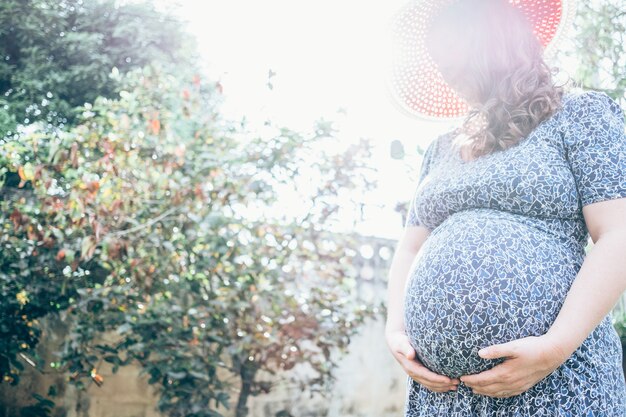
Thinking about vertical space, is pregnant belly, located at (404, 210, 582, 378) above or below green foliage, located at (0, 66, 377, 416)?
above

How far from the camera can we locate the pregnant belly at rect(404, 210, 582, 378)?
1.13 m

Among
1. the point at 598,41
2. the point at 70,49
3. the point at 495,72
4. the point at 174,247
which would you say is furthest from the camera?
the point at 70,49

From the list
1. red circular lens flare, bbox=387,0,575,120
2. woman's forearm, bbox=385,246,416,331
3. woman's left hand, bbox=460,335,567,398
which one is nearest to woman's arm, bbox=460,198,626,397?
woman's left hand, bbox=460,335,567,398

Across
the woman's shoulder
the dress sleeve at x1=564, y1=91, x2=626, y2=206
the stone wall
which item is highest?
the woman's shoulder

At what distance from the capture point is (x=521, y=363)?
1070 mm

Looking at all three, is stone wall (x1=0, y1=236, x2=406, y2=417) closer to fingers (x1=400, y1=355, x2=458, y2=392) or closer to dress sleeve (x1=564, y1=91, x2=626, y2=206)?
fingers (x1=400, y1=355, x2=458, y2=392)

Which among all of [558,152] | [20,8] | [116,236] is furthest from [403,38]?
[20,8]

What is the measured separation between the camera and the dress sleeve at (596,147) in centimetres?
117

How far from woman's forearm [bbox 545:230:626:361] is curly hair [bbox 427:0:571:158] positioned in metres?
0.32

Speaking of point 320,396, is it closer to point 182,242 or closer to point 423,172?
point 182,242

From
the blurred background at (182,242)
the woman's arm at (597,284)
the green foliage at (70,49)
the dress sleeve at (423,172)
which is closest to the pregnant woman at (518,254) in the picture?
the woman's arm at (597,284)

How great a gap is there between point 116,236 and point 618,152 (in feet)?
7.60

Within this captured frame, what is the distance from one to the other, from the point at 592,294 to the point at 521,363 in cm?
19

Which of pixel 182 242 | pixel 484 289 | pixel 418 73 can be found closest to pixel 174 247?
pixel 182 242
